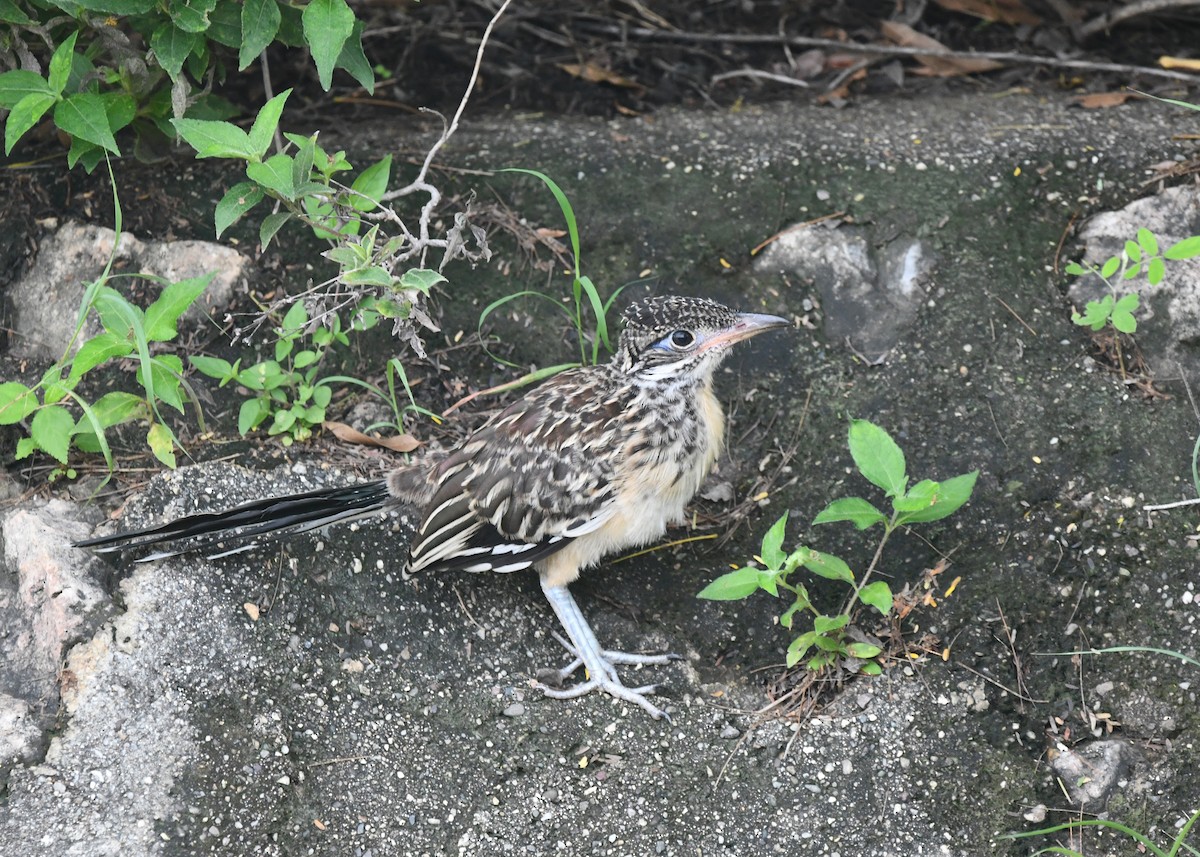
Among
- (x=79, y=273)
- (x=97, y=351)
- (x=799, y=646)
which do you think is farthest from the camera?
(x=79, y=273)

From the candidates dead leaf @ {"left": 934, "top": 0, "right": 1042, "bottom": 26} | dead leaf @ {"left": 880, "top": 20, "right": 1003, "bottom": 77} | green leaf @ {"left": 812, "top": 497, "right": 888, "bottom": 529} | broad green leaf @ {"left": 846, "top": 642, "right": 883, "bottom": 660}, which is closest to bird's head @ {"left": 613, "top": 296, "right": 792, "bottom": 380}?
green leaf @ {"left": 812, "top": 497, "right": 888, "bottom": 529}

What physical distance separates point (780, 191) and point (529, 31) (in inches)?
81.5

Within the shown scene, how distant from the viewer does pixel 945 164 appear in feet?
19.9

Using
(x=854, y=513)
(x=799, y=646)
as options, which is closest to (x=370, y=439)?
(x=799, y=646)

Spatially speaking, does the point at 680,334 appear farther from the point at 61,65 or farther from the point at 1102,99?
the point at 1102,99

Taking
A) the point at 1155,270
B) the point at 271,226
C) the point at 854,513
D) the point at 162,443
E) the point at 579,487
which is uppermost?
the point at 1155,270

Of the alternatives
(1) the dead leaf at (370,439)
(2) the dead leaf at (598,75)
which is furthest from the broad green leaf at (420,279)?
(2) the dead leaf at (598,75)

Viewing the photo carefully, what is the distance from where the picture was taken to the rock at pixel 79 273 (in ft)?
18.6

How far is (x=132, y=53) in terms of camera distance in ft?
16.9

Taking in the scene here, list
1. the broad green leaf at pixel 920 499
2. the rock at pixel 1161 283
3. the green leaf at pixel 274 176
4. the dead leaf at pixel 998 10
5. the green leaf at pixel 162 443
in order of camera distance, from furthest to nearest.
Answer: the dead leaf at pixel 998 10 → the rock at pixel 1161 283 → the green leaf at pixel 162 443 → the green leaf at pixel 274 176 → the broad green leaf at pixel 920 499

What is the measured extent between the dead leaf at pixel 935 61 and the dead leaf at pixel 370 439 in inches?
148

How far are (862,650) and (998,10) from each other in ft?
14.5

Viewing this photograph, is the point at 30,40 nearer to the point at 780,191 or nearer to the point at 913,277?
the point at 780,191

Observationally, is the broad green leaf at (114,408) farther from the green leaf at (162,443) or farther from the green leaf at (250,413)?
the green leaf at (250,413)
